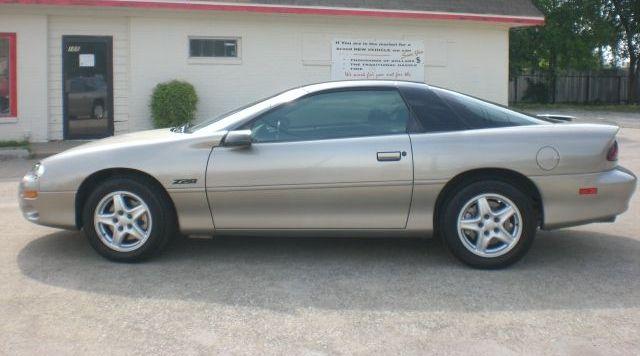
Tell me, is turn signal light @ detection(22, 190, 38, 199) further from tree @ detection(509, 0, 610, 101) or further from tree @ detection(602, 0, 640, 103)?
tree @ detection(602, 0, 640, 103)

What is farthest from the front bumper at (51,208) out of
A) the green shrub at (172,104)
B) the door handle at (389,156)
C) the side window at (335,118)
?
the green shrub at (172,104)

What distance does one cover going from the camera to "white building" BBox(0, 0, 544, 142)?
554 inches

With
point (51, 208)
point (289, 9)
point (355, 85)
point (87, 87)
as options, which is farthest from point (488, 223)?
point (87, 87)

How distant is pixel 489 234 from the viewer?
5332mm

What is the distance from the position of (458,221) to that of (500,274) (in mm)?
513

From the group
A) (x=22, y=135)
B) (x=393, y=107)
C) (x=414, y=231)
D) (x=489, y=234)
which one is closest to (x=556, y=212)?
(x=489, y=234)

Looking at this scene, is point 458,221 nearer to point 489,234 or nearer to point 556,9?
point 489,234

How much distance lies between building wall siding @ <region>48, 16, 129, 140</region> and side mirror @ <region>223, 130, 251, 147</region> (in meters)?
10.1

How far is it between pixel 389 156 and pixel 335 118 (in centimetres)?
56

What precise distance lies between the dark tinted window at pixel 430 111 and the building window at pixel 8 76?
10.9 m

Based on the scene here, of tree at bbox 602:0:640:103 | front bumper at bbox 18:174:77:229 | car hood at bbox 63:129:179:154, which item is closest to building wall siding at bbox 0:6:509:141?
car hood at bbox 63:129:179:154

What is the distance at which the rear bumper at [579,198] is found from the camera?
5.32 metres

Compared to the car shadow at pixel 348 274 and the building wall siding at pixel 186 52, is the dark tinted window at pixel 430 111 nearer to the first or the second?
the car shadow at pixel 348 274

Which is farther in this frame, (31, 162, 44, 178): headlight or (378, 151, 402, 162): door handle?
(31, 162, 44, 178): headlight
